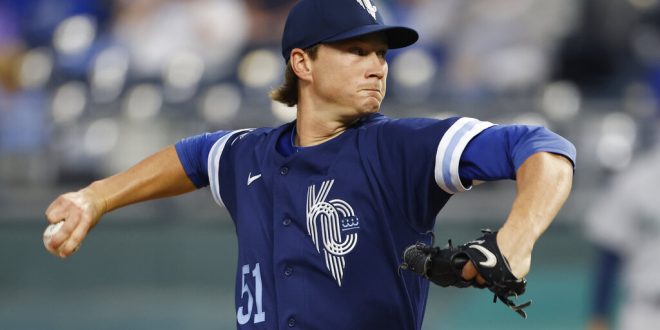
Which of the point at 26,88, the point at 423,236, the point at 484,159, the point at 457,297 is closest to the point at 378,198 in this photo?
the point at 423,236

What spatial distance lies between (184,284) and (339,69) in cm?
562

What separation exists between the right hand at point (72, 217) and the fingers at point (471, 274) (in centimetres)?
128

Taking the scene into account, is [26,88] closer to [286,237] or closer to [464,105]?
[464,105]

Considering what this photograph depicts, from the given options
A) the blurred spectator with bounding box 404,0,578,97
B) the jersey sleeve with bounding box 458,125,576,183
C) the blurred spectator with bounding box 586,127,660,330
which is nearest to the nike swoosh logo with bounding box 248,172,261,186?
the jersey sleeve with bounding box 458,125,576,183

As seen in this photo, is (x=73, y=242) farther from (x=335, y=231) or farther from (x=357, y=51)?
(x=357, y=51)

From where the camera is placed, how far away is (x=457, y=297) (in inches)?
349

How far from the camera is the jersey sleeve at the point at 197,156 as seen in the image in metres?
3.60

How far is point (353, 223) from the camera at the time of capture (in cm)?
301

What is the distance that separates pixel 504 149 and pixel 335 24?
70 centimetres

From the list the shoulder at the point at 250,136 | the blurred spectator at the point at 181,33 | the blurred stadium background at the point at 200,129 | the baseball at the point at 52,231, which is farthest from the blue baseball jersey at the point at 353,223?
the blurred spectator at the point at 181,33

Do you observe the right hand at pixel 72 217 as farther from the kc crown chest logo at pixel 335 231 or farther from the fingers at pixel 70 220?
the kc crown chest logo at pixel 335 231

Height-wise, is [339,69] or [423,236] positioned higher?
[339,69]

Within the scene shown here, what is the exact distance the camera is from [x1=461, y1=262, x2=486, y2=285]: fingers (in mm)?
2400

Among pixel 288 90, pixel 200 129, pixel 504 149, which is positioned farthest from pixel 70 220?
pixel 200 129
